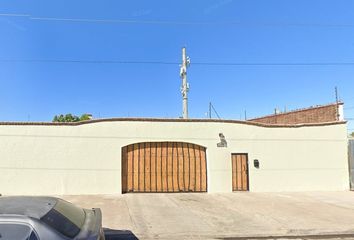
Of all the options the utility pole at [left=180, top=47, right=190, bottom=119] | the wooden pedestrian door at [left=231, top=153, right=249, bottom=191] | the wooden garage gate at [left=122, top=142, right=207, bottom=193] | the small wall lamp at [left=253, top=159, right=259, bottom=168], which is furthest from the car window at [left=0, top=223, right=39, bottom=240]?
the utility pole at [left=180, top=47, right=190, bottom=119]

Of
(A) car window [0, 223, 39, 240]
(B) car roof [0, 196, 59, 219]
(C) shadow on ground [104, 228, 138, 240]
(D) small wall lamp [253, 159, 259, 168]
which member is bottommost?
(C) shadow on ground [104, 228, 138, 240]

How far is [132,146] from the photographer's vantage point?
1527 centimetres

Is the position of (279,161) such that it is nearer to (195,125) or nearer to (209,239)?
(195,125)

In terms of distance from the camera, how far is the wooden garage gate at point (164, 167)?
15.2 meters

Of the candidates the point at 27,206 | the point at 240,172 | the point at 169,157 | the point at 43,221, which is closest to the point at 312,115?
the point at 240,172

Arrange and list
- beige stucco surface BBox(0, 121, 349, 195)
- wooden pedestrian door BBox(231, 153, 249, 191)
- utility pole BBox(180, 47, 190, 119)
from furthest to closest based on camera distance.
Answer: utility pole BBox(180, 47, 190, 119) < wooden pedestrian door BBox(231, 153, 249, 191) < beige stucco surface BBox(0, 121, 349, 195)

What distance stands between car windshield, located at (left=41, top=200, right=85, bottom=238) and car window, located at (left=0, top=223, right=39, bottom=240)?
0.21m

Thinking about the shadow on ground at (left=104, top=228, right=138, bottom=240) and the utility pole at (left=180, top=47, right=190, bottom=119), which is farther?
the utility pole at (left=180, top=47, right=190, bottom=119)

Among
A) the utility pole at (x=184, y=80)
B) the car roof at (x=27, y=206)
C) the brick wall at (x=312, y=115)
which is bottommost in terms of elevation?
the car roof at (x=27, y=206)

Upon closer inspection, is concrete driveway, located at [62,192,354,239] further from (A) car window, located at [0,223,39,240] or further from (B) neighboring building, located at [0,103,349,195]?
(A) car window, located at [0,223,39,240]

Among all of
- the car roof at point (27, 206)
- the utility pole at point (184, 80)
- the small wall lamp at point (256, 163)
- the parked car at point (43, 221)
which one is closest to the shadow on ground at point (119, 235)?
the parked car at point (43, 221)

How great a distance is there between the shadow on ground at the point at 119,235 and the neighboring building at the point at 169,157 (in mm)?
6417

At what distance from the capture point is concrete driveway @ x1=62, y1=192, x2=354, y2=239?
8539mm

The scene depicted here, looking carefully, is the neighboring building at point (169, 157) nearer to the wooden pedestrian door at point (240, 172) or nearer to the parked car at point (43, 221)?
the wooden pedestrian door at point (240, 172)
